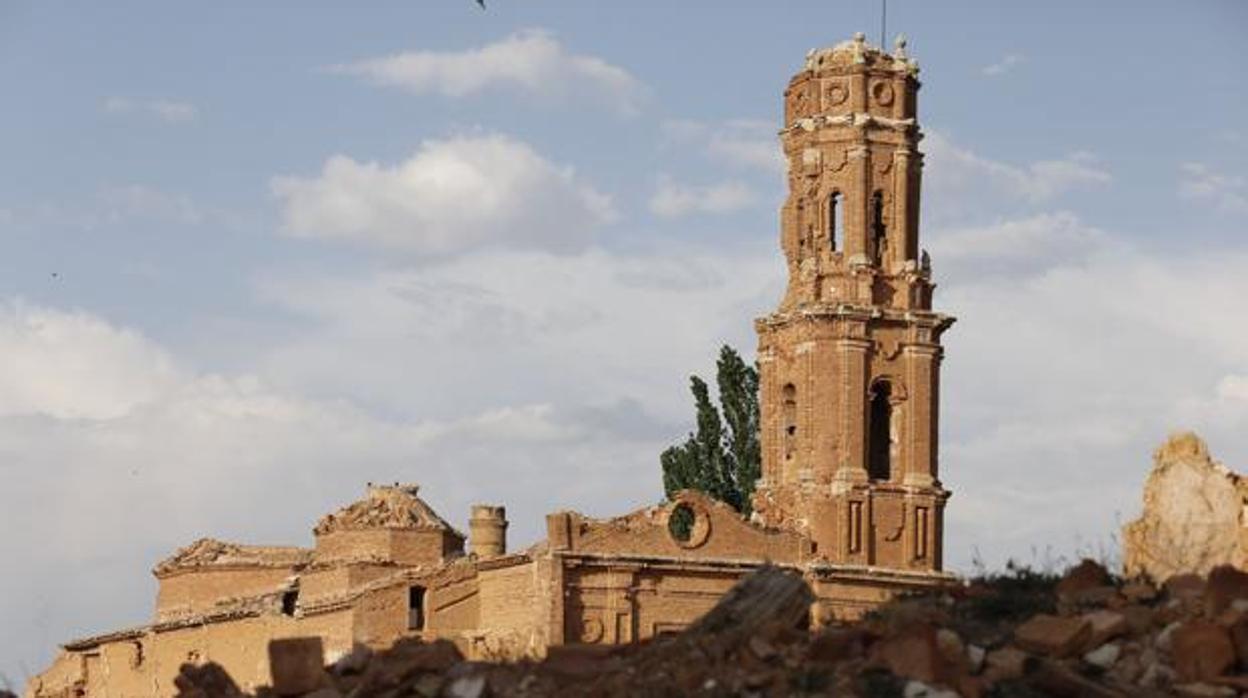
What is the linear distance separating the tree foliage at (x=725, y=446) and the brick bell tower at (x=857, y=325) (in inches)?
182

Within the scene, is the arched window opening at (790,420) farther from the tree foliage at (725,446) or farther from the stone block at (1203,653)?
the stone block at (1203,653)

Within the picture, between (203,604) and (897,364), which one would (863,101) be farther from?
(203,604)

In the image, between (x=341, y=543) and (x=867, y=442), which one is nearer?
(x=341, y=543)

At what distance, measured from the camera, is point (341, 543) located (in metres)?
50.6

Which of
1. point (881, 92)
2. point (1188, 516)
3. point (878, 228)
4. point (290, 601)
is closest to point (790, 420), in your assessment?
point (878, 228)

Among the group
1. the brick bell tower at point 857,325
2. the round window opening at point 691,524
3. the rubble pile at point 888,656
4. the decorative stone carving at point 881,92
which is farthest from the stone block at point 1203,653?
the decorative stone carving at point 881,92

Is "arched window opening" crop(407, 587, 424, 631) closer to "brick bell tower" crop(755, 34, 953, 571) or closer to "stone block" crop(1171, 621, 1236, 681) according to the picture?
"brick bell tower" crop(755, 34, 953, 571)

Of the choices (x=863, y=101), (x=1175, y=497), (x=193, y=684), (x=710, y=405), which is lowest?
(x=193, y=684)

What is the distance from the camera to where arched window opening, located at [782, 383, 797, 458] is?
54.8 metres

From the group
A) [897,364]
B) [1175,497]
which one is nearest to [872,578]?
[897,364]

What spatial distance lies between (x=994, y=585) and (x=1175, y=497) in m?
4.73

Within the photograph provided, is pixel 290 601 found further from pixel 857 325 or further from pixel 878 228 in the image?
pixel 878 228

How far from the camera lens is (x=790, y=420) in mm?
55219

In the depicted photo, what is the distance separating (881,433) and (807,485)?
2.41 metres
